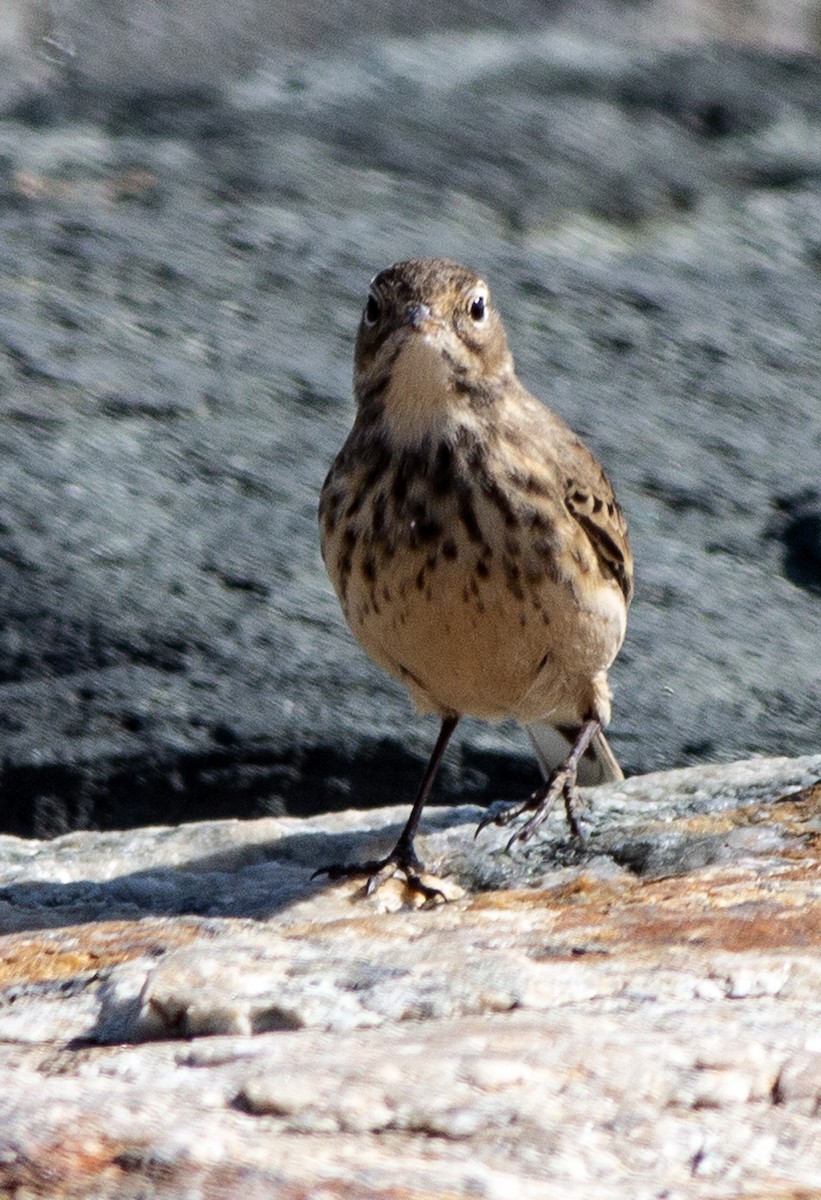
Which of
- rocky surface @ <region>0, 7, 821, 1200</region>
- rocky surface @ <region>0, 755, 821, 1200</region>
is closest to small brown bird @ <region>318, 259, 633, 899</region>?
rocky surface @ <region>0, 7, 821, 1200</region>

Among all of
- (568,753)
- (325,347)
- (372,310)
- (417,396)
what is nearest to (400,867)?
(568,753)

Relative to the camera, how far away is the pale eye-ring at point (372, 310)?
16.1 ft

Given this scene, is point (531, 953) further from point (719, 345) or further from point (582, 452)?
point (719, 345)

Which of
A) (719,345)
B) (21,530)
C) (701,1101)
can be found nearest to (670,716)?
(719,345)

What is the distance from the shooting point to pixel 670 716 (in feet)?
17.2

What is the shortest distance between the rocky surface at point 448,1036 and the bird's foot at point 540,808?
397 mm

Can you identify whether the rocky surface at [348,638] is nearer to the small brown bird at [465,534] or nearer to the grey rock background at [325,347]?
the grey rock background at [325,347]

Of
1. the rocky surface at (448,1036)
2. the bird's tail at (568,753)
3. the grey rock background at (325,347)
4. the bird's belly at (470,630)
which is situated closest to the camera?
A: the rocky surface at (448,1036)

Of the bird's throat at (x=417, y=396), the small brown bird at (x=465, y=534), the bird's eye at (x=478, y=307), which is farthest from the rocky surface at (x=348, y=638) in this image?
the bird's eye at (x=478, y=307)

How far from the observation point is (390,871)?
4.37 meters

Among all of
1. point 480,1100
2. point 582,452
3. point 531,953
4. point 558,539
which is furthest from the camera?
point 582,452

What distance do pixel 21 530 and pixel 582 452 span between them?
1.52 meters

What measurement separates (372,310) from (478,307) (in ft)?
0.90

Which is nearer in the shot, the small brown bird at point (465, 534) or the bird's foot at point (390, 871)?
the bird's foot at point (390, 871)
